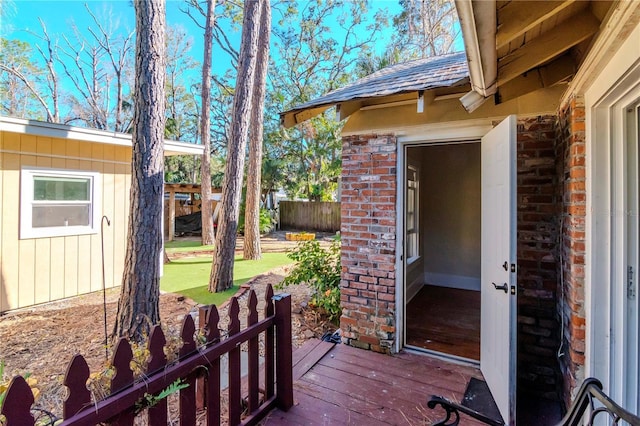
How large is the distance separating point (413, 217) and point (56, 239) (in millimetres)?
6031

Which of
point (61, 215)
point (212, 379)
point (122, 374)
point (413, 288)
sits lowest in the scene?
point (413, 288)

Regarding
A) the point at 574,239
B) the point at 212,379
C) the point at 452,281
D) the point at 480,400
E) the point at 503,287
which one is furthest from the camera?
the point at 452,281

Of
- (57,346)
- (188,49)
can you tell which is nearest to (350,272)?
(57,346)

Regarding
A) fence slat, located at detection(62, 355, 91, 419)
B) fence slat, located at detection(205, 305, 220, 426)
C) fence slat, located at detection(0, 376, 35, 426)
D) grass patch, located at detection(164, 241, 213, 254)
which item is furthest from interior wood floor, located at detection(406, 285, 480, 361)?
grass patch, located at detection(164, 241, 213, 254)

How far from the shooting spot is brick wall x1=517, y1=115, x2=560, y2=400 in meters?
2.55

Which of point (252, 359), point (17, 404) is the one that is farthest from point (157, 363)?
point (252, 359)

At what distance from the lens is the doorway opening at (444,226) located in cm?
502

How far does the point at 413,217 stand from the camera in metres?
5.14

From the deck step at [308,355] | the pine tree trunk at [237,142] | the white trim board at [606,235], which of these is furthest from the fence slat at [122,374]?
the pine tree trunk at [237,142]

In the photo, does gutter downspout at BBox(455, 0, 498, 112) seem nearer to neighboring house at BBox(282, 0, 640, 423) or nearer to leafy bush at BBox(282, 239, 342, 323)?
neighboring house at BBox(282, 0, 640, 423)

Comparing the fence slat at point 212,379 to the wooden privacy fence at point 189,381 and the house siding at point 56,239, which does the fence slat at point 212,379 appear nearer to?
the wooden privacy fence at point 189,381

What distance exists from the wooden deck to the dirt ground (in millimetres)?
762

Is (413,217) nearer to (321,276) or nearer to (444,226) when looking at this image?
(444,226)

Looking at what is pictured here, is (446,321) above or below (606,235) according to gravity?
below
